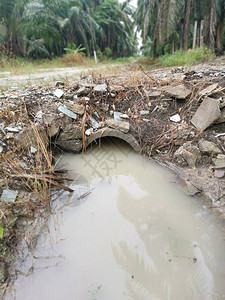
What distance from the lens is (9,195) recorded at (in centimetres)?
220

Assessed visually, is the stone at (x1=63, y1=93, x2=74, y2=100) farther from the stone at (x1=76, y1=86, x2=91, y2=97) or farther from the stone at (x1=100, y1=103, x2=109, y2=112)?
the stone at (x1=100, y1=103, x2=109, y2=112)

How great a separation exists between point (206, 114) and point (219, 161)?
80 cm

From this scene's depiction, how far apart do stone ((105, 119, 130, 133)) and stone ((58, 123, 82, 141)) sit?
0.49m

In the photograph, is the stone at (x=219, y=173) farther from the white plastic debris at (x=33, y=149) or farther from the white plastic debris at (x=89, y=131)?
the white plastic debris at (x=33, y=149)

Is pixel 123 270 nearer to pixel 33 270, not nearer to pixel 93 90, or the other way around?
pixel 33 270

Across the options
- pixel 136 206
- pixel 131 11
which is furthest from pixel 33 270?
pixel 131 11

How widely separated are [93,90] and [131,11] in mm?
20580

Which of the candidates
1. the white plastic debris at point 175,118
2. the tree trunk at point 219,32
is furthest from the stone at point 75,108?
the tree trunk at point 219,32

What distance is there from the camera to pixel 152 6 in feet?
30.1

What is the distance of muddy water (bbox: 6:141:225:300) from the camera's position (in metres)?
1.61

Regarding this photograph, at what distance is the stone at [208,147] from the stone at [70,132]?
1898 mm

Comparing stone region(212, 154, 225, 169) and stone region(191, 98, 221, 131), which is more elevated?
stone region(191, 98, 221, 131)

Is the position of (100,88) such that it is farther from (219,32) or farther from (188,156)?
(219,32)

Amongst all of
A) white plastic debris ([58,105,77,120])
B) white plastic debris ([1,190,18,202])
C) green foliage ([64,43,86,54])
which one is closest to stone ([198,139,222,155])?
white plastic debris ([58,105,77,120])
